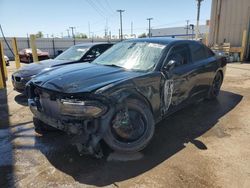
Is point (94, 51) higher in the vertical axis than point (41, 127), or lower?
higher

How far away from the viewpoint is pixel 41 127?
12.8 feet

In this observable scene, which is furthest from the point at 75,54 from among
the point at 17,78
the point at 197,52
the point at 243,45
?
the point at 243,45

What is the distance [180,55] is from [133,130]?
1882 mm

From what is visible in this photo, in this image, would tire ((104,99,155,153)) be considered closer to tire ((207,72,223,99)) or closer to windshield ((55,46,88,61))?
tire ((207,72,223,99))

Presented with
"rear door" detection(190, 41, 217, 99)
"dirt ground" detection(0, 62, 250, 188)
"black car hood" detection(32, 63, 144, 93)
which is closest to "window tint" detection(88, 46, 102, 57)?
"dirt ground" detection(0, 62, 250, 188)

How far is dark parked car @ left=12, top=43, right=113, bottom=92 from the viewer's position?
598 cm

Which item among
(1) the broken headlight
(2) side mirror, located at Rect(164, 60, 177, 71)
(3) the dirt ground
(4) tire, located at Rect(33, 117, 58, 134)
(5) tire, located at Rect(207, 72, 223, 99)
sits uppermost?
(2) side mirror, located at Rect(164, 60, 177, 71)

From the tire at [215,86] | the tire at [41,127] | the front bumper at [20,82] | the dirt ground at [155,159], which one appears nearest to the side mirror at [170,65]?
the dirt ground at [155,159]

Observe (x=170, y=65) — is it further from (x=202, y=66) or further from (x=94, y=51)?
(x=94, y=51)

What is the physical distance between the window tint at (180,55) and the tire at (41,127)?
232cm

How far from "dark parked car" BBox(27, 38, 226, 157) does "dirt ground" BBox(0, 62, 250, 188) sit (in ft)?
0.91

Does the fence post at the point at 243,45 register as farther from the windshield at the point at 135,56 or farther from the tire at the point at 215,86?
the windshield at the point at 135,56

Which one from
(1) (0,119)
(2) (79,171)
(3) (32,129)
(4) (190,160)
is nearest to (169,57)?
(4) (190,160)

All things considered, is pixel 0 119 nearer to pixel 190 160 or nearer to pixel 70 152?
pixel 70 152
